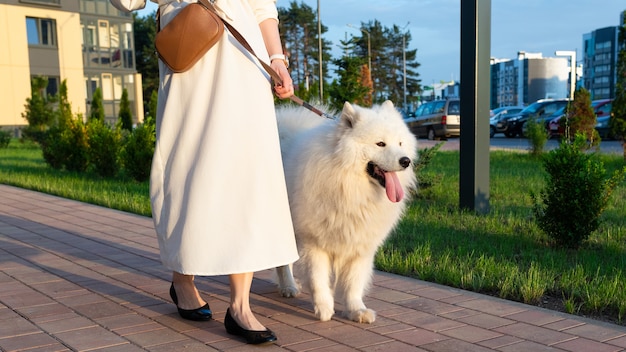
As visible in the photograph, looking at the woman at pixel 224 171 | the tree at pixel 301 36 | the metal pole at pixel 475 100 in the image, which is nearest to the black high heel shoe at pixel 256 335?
the woman at pixel 224 171

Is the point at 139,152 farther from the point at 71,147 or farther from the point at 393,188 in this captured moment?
the point at 393,188

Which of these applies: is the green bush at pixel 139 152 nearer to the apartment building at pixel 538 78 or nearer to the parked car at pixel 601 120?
the parked car at pixel 601 120

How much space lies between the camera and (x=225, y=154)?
3.08 metres

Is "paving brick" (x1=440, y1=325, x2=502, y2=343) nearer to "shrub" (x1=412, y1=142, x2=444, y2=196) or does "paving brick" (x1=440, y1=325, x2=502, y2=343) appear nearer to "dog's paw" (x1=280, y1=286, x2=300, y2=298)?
"dog's paw" (x1=280, y1=286, x2=300, y2=298)

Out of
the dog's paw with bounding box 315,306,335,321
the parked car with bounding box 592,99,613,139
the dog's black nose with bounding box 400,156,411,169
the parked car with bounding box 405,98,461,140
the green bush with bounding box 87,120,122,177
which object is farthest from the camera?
the parked car with bounding box 405,98,461,140

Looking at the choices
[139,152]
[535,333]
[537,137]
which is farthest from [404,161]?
[537,137]

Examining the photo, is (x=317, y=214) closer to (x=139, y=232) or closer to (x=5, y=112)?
(x=139, y=232)

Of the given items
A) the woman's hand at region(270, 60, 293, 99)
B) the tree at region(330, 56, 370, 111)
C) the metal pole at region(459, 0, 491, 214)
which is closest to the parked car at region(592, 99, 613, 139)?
the tree at region(330, 56, 370, 111)

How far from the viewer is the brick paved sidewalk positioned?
123 inches

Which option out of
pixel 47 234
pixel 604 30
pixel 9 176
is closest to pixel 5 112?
pixel 9 176

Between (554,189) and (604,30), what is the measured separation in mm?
105048

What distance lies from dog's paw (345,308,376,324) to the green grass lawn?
105 cm

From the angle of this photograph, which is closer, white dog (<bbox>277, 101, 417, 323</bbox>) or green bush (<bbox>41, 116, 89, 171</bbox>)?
white dog (<bbox>277, 101, 417, 323</bbox>)

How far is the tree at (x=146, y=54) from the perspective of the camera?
66688 millimetres
